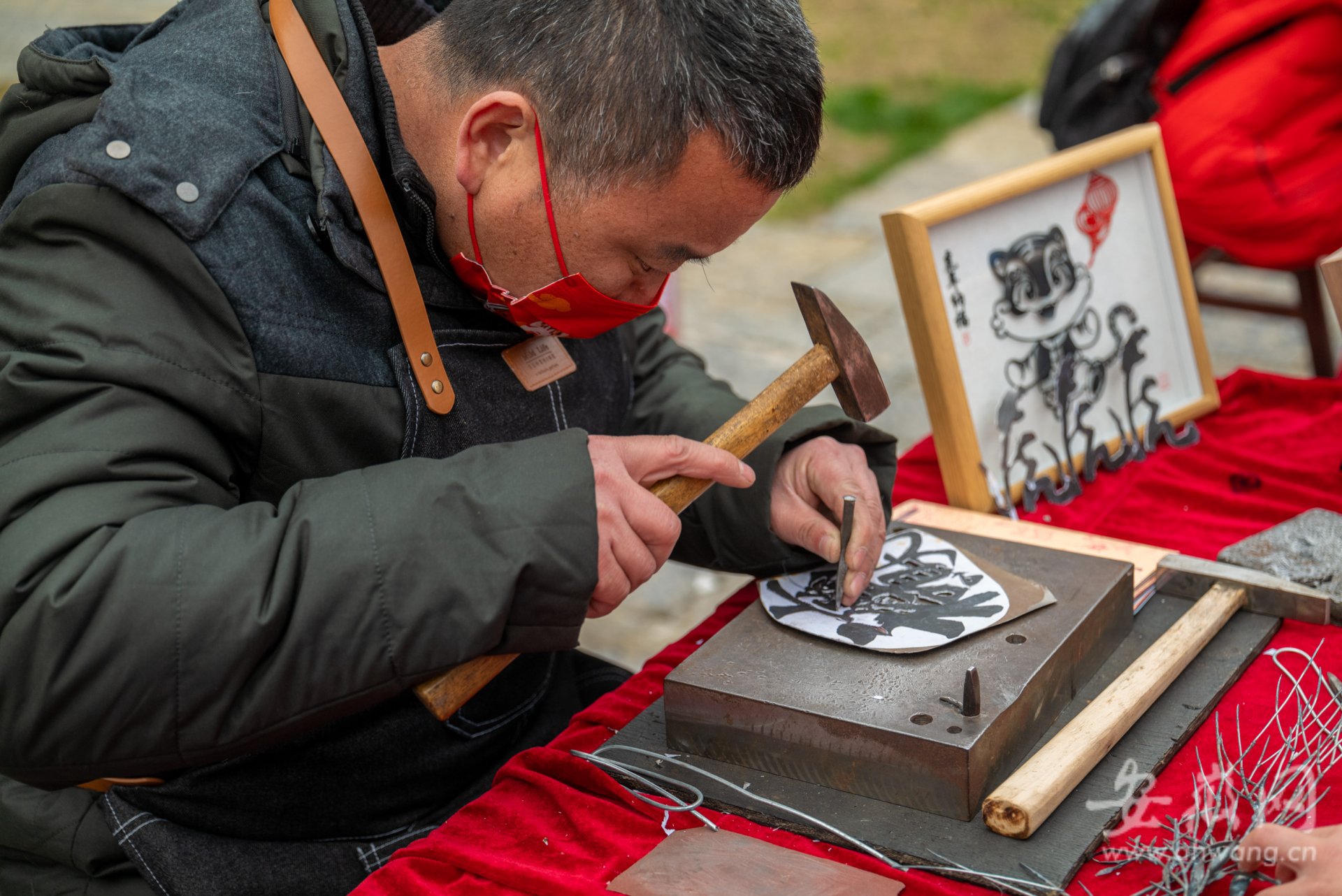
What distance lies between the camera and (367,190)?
1383mm

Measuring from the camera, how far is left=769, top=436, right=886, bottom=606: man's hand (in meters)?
1.51

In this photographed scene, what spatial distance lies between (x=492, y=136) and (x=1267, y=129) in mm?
A: 2032

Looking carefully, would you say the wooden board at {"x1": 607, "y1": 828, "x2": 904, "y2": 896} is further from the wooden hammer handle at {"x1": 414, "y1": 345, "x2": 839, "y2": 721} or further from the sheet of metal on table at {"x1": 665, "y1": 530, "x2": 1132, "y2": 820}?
the wooden hammer handle at {"x1": 414, "y1": 345, "x2": 839, "y2": 721}

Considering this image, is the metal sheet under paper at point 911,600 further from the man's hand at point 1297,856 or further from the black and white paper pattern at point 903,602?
the man's hand at point 1297,856

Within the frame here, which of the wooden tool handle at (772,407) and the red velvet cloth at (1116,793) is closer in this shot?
the red velvet cloth at (1116,793)

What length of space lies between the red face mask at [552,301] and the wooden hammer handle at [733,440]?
0.18 meters

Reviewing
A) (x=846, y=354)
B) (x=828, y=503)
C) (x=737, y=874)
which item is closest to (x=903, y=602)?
(x=828, y=503)

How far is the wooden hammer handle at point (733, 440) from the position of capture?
124cm

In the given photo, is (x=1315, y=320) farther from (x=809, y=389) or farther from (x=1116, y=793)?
(x=1116, y=793)

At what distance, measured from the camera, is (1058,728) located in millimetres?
1340

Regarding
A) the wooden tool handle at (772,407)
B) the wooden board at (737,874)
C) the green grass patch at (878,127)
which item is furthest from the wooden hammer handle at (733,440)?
the green grass patch at (878,127)

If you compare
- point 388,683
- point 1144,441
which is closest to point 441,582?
point 388,683

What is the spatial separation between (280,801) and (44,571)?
1.57 ft

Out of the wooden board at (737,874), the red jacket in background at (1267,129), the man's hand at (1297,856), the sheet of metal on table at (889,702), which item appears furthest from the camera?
the red jacket in background at (1267,129)
